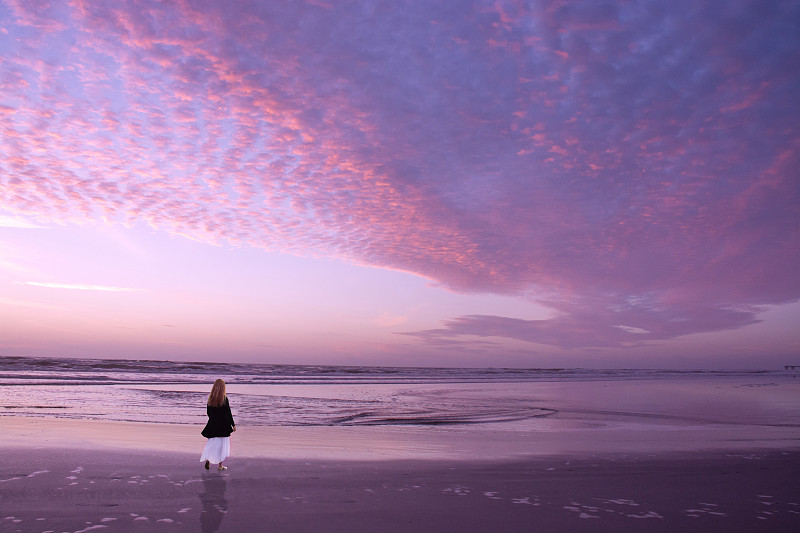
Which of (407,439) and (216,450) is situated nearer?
(216,450)

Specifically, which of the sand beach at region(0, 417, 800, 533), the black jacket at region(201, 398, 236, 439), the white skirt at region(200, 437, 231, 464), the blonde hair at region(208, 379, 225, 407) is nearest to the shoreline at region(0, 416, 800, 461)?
the sand beach at region(0, 417, 800, 533)

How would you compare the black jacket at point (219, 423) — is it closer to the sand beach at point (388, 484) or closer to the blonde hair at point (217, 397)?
the blonde hair at point (217, 397)

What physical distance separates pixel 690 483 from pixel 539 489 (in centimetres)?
322

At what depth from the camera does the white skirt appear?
10359 millimetres

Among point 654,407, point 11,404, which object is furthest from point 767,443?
point 11,404

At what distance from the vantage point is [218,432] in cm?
1055

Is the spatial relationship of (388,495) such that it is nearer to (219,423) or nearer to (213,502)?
(213,502)

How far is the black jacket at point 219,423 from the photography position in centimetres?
1054

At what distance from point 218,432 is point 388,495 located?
405 centimetres

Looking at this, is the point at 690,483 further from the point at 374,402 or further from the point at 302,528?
the point at 374,402

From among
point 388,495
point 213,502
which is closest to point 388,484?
point 388,495

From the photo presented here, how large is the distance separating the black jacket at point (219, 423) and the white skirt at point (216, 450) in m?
0.10

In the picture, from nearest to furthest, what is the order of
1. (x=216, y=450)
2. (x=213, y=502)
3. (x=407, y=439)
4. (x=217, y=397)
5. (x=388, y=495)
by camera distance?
(x=213, y=502), (x=388, y=495), (x=216, y=450), (x=217, y=397), (x=407, y=439)

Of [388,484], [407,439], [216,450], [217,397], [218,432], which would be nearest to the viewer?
[388,484]
